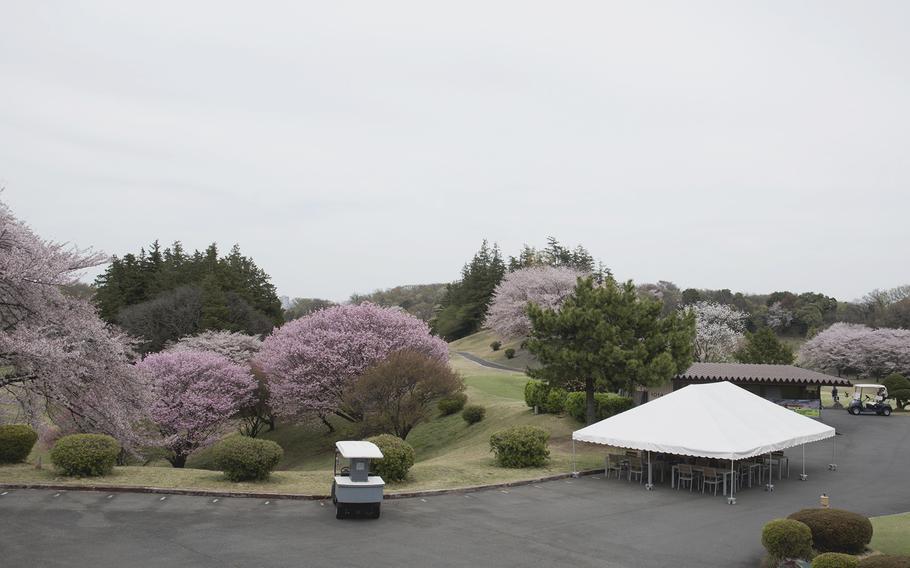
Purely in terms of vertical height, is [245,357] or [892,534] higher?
[245,357]

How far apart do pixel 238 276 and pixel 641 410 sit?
179 feet

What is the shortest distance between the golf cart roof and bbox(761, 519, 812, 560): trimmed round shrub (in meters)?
8.03

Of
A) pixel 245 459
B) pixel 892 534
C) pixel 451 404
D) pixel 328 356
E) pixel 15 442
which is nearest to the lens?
pixel 892 534

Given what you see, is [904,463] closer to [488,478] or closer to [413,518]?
[488,478]

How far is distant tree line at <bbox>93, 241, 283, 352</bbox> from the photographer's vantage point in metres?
54.7

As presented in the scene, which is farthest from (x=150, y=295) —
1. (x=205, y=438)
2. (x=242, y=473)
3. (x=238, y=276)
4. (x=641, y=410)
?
(x=641, y=410)

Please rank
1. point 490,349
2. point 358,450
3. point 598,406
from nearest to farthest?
1. point 358,450
2. point 598,406
3. point 490,349

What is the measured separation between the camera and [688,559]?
41.7ft

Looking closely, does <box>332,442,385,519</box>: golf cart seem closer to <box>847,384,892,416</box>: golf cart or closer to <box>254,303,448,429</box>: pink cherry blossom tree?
<box>254,303,448,429</box>: pink cherry blossom tree

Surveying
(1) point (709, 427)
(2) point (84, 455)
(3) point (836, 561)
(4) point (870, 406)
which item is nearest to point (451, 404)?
(1) point (709, 427)

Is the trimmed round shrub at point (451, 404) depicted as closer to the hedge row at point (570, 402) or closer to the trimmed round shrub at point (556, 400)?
the hedge row at point (570, 402)

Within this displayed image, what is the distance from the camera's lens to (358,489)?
1488 cm

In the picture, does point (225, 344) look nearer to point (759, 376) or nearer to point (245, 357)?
point (245, 357)

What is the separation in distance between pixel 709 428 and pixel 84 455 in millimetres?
16595
